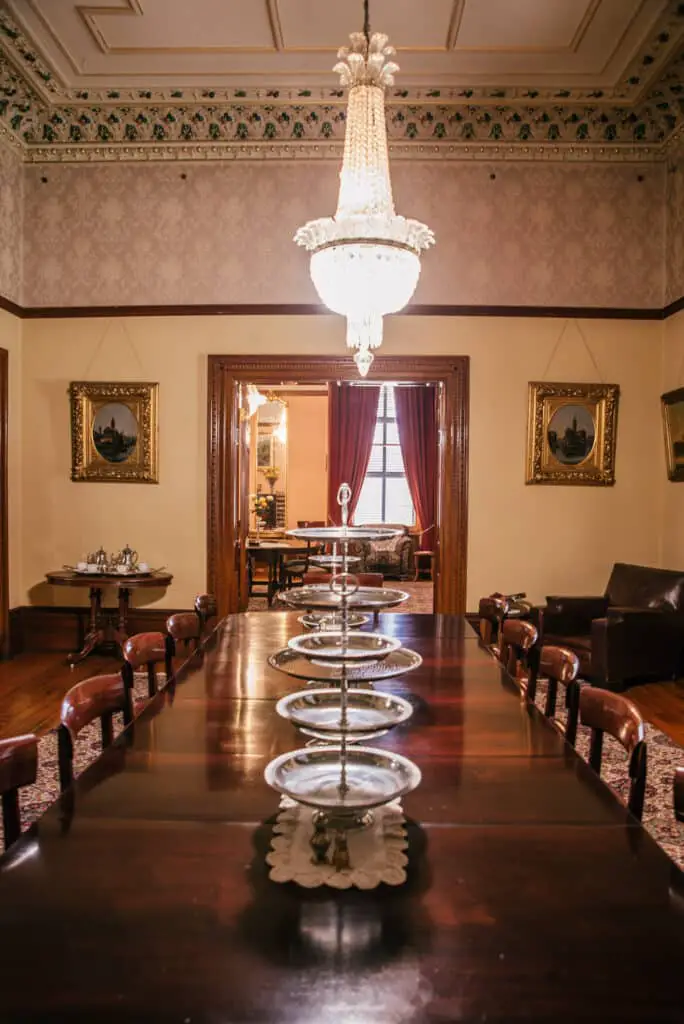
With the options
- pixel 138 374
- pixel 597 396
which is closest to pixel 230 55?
pixel 138 374

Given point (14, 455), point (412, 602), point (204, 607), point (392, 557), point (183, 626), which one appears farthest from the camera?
point (392, 557)

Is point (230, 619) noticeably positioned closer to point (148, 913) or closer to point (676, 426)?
point (148, 913)

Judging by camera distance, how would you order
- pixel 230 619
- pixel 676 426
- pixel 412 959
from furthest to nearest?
1. pixel 676 426
2. pixel 230 619
3. pixel 412 959

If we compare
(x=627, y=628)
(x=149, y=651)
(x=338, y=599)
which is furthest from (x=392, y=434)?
(x=149, y=651)

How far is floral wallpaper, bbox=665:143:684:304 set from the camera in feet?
21.7

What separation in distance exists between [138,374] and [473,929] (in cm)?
657

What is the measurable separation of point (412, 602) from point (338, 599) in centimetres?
737

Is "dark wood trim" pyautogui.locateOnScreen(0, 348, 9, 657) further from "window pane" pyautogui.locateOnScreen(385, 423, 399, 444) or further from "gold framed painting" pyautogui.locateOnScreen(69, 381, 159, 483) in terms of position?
"window pane" pyautogui.locateOnScreen(385, 423, 399, 444)

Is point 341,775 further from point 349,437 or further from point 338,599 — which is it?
point 349,437

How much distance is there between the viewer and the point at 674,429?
6719 millimetres

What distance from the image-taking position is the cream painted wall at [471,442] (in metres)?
6.99

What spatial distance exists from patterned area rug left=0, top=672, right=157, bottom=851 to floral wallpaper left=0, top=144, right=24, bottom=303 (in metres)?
3.98

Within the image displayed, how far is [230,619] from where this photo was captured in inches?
168

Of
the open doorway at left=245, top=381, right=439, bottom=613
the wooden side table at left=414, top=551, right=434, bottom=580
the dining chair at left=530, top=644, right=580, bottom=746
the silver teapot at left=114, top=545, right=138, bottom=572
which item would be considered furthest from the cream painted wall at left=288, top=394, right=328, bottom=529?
the dining chair at left=530, top=644, right=580, bottom=746
